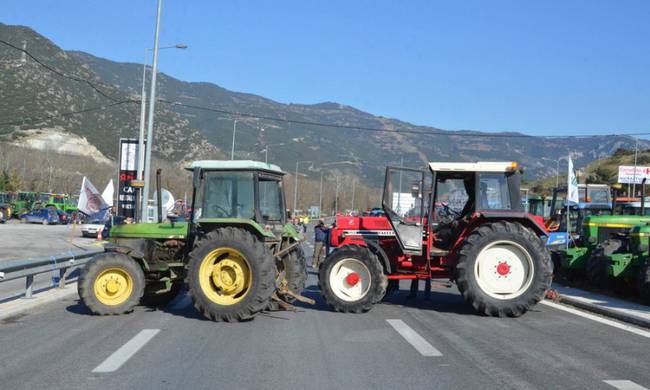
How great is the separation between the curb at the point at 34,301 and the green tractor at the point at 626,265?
36.8 ft

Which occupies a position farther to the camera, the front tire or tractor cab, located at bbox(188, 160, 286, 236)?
tractor cab, located at bbox(188, 160, 286, 236)

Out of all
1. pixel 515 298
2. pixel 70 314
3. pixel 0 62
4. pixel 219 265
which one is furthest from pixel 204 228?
pixel 0 62

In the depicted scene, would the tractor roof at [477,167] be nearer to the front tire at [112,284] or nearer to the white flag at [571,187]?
the front tire at [112,284]

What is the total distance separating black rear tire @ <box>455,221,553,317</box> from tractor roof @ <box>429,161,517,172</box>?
1128 millimetres

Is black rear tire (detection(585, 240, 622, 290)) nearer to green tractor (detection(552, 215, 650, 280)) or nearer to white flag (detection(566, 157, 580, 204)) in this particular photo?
green tractor (detection(552, 215, 650, 280))

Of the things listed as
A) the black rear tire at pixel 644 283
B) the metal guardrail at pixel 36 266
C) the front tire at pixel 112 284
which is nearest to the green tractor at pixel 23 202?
the metal guardrail at pixel 36 266

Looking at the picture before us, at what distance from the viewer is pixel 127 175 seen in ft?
88.7

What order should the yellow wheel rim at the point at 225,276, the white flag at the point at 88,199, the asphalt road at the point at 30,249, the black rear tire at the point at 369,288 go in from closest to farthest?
1. the yellow wheel rim at the point at 225,276
2. the black rear tire at the point at 369,288
3. the asphalt road at the point at 30,249
4. the white flag at the point at 88,199

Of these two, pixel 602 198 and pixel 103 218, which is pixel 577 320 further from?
pixel 103 218

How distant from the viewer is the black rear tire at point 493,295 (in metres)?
11.5

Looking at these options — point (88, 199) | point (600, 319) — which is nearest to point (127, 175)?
point (88, 199)

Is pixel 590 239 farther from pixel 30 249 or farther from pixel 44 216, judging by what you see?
pixel 44 216

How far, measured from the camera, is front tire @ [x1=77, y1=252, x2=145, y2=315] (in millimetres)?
11000

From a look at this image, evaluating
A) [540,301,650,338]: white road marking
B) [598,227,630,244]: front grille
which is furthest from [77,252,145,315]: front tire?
[598,227,630,244]: front grille
